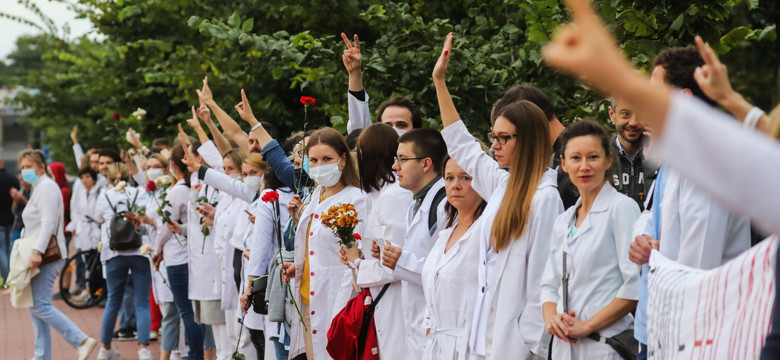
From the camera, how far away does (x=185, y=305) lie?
956 centimetres

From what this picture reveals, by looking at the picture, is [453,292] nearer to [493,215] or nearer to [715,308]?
[493,215]

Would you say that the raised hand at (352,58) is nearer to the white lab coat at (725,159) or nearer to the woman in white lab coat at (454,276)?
the woman in white lab coat at (454,276)

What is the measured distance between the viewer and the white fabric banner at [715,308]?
2346mm

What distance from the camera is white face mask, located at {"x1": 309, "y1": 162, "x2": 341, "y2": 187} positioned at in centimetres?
640

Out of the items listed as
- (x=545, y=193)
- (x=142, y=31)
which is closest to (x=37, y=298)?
(x=142, y=31)

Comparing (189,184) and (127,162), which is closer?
(189,184)

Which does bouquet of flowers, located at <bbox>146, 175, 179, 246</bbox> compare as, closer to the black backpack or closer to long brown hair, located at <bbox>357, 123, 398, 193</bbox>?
the black backpack

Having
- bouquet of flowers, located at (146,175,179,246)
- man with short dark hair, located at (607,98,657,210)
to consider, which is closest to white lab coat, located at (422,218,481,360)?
man with short dark hair, located at (607,98,657,210)

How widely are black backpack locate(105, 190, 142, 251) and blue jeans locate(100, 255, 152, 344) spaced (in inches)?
10.0

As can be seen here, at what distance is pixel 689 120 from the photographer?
1.57m

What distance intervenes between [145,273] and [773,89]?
45.5 ft

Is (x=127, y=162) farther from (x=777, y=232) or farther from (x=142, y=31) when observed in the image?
(x=777, y=232)

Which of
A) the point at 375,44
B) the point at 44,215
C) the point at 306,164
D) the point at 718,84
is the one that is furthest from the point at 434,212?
the point at 44,215

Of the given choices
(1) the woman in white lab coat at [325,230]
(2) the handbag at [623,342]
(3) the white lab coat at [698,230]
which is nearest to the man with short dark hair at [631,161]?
(2) the handbag at [623,342]
